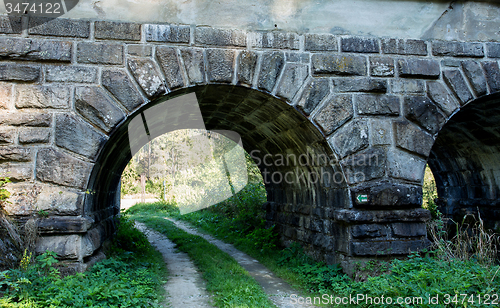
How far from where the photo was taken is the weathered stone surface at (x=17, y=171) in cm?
379

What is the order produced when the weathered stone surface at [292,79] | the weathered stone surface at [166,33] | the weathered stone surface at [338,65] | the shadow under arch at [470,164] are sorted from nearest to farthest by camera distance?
the weathered stone surface at [166,33] < the weathered stone surface at [292,79] < the weathered stone surface at [338,65] < the shadow under arch at [470,164]

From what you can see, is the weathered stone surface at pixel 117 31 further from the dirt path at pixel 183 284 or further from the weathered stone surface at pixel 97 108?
the dirt path at pixel 183 284

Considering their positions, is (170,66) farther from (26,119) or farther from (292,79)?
(26,119)

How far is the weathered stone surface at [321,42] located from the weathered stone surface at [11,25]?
327 centimetres

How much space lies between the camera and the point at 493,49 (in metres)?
4.95

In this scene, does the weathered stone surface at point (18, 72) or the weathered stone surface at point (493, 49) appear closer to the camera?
the weathered stone surface at point (18, 72)

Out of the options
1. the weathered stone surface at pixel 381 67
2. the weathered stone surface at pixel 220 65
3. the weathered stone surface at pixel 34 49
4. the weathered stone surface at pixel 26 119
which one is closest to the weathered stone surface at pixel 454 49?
the weathered stone surface at pixel 381 67

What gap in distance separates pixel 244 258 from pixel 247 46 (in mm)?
4125

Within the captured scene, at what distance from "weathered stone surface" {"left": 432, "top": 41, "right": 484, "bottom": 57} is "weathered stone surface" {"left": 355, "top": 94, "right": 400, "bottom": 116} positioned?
0.92m

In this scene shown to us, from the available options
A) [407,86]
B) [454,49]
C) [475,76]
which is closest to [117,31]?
[407,86]

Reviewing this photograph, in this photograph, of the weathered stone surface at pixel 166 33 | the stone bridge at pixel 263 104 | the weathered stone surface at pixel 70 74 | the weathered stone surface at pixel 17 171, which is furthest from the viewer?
the weathered stone surface at pixel 166 33

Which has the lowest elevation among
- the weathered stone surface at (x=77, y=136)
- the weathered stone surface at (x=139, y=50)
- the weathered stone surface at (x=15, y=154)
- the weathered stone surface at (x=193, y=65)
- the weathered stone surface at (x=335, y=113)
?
the weathered stone surface at (x=15, y=154)

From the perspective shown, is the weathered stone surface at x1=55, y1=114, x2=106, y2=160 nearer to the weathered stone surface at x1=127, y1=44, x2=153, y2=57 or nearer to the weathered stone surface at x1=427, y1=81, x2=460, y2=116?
the weathered stone surface at x1=127, y1=44, x2=153, y2=57

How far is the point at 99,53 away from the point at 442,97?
4.24 m
